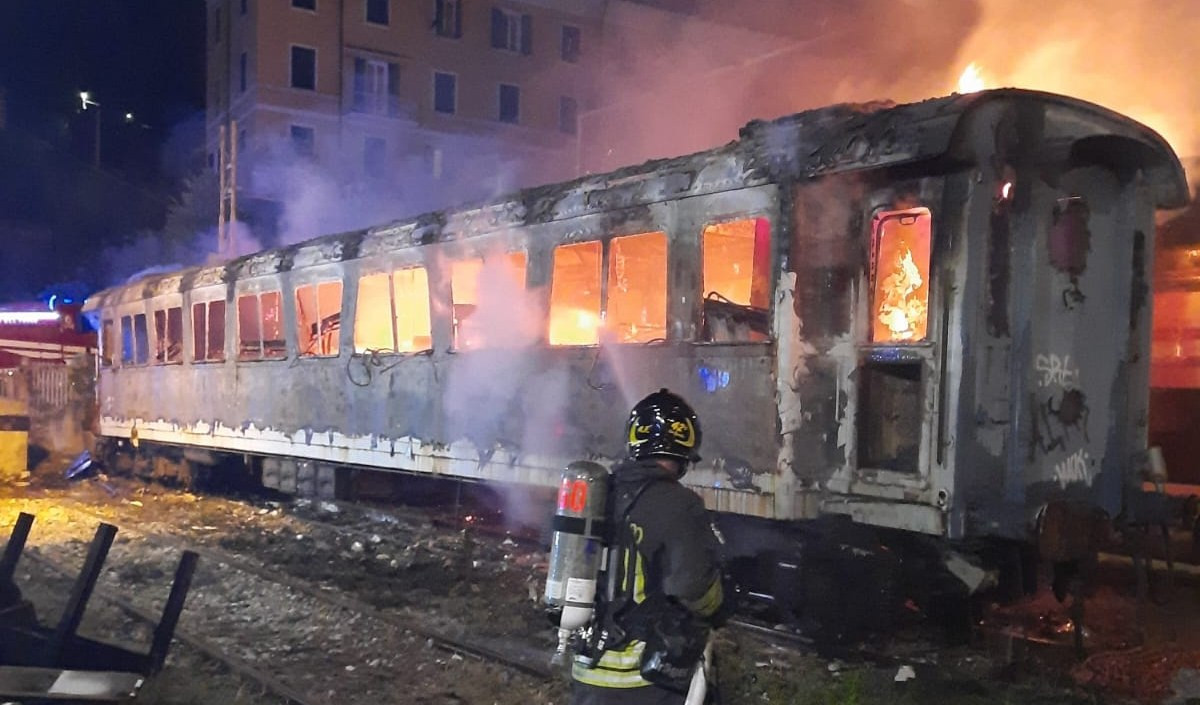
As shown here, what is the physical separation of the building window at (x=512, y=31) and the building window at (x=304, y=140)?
26.5 ft

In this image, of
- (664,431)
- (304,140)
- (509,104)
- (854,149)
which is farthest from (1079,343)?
(509,104)

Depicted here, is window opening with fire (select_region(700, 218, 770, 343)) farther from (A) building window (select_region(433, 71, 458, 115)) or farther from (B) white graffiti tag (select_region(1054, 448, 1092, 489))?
(A) building window (select_region(433, 71, 458, 115))

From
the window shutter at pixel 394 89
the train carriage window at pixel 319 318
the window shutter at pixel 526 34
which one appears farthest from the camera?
the window shutter at pixel 526 34

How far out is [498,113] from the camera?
3888cm

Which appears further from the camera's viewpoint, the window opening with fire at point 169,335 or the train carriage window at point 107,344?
the train carriage window at point 107,344

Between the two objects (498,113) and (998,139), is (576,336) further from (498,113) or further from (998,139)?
(498,113)

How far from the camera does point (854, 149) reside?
19.7 feet

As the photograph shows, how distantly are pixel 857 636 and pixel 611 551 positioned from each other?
3.76 meters

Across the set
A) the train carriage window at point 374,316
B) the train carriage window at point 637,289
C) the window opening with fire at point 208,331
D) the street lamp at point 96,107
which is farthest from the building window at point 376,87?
the train carriage window at point 637,289

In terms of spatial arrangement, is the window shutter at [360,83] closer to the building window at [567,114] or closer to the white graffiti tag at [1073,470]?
the building window at [567,114]

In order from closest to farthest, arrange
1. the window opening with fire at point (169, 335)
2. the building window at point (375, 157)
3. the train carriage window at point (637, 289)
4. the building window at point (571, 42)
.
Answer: the train carriage window at point (637, 289)
the window opening with fire at point (169, 335)
the building window at point (375, 157)
the building window at point (571, 42)

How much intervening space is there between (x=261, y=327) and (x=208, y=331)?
5.64ft

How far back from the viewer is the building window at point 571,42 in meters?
39.1

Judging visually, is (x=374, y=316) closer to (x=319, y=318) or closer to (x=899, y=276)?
(x=319, y=318)
